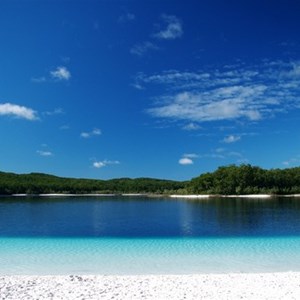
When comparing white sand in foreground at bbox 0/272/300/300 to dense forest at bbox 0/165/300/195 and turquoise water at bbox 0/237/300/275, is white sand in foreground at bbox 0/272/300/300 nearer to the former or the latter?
turquoise water at bbox 0/237/300/275

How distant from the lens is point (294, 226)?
2528cm

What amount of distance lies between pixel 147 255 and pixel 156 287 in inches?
246

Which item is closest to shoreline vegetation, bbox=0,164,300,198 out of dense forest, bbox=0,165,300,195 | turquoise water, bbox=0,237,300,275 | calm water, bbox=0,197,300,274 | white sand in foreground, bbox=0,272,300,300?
dense forest, bbox=0,165,300,195

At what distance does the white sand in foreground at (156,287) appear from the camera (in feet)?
28.9

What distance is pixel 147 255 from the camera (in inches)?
629

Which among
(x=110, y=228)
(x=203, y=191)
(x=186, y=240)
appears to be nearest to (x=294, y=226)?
(x=186, y=240)

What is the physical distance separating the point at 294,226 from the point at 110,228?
38.8 ft

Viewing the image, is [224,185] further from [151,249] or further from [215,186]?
[151,249]

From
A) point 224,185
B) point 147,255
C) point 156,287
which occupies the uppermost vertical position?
point 224,185

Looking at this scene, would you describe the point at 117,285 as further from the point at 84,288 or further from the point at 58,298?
the point at 58,298

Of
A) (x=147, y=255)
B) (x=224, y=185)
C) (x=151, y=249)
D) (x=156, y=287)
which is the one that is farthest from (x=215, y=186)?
(x=156, y=287)

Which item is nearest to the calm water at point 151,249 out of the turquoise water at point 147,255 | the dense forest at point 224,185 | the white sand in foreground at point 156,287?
the turquoise water at point 147,255

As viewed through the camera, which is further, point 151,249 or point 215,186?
point 215,186

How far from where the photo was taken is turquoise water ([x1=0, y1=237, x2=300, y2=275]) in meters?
13.3
